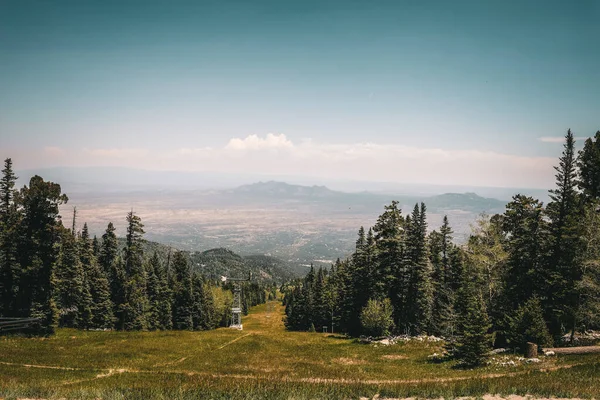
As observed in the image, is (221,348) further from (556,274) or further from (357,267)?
(556,274)

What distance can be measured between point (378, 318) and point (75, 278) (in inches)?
1744

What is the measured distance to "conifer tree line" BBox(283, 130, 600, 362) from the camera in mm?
31906

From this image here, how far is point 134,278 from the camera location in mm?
55500

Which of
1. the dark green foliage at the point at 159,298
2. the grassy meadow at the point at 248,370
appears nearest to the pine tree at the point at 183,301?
the dark green foliage at the point at 159,298

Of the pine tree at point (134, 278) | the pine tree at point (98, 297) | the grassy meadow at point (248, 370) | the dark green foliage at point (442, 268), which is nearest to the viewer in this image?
the grassy meadow at point (248, 370)

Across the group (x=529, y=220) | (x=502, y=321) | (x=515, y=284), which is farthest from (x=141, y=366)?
(x=529, y=220)

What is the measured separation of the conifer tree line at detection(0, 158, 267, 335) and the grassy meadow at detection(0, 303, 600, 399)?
6848 mm

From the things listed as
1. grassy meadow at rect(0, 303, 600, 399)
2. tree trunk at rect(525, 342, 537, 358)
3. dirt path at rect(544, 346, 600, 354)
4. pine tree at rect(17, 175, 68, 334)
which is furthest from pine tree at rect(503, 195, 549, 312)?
pine tree at rect(17, 175, 68, 334)

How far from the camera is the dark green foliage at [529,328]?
3006 cm

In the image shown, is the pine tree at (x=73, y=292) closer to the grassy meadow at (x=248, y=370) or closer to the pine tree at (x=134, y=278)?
the pine tree at (x=134, y=278)

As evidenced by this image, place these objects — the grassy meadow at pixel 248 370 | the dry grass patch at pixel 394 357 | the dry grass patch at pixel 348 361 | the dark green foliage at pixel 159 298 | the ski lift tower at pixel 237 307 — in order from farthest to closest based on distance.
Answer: the ski lift tower at pixel 237 307 < the dark green foliage at pixel 159 298 < the dry grass patch at pixel 394 357 < the dry grass patch at pixel 348 361 < the grassy meadow at pixel 248 370

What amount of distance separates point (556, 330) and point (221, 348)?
3384cm

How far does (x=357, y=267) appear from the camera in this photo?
5947 centimetres

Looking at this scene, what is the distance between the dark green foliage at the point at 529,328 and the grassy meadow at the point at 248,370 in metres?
3.26
